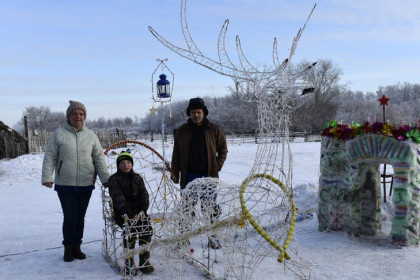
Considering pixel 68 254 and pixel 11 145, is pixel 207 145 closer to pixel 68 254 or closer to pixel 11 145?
pixel 68 254

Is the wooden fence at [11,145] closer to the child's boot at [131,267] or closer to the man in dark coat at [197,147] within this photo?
the man in dark coat at [197,147]

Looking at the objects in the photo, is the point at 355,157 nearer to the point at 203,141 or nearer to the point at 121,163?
the point at 203,141

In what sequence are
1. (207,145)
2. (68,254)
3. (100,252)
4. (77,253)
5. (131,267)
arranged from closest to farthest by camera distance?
(131,267)
(68,254)
(77,253)
(207,145)
(100,252)

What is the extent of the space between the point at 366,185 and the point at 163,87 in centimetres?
322

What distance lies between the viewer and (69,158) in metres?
3.85

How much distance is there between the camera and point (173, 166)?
4457 millimetres

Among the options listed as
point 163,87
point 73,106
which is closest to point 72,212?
point 73,106

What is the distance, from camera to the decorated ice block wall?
430 centimetres

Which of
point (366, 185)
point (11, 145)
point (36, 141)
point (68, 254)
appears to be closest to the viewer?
point (68, 254)

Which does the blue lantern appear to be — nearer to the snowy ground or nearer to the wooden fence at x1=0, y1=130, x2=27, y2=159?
the snowy ground

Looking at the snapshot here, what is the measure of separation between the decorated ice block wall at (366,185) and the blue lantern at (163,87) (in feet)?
7.89

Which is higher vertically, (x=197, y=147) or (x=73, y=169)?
(x=197, y=147)

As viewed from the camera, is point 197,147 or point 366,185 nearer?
point 197,147

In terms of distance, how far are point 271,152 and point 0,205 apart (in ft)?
22.5
